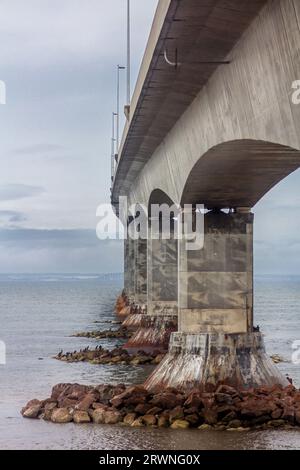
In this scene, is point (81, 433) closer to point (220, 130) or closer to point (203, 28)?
point (220, 130)

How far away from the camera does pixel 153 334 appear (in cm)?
4841

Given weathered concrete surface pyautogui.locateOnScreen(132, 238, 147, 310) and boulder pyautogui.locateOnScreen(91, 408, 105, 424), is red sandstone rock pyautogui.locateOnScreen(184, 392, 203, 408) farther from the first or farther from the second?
weathered concrete surface pyautogui.locateOnScreen(132, 238, 147, 310)

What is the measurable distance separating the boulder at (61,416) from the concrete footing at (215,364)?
9.89 ft

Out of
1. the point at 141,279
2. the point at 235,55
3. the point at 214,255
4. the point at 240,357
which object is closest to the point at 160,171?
the point at 214,255

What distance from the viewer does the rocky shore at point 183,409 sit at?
2494cm

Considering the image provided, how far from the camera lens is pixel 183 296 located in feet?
101

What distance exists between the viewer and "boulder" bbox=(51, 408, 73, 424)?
26.1 meters

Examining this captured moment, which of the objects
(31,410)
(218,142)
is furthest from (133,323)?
(218,142)

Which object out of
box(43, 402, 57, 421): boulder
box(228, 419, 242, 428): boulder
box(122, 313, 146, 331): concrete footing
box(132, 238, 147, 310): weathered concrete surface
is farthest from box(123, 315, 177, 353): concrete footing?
box(228, 419, 242, 428): boulder

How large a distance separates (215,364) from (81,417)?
4.46 metres

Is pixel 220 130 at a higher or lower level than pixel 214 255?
higher

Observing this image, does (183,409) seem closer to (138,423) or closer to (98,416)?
(138,423)

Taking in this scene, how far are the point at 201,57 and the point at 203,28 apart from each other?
7.10 feet

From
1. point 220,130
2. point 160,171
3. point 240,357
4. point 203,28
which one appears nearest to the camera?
point 203,28
